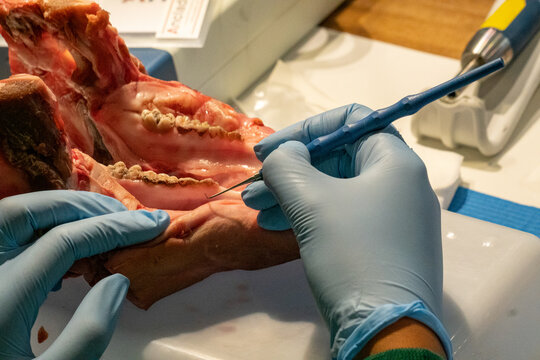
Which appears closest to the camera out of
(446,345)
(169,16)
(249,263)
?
(446,345)

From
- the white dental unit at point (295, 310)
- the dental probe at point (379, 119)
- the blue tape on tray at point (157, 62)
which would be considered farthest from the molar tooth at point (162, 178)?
the blue tape on tray at point (157, 62)

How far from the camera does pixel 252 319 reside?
137cm

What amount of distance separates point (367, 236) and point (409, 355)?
23 centimetres

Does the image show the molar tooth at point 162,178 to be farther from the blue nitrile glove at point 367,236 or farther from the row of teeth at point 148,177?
the blue nitrile glove at point 367,236

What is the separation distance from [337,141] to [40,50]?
0.81 meters

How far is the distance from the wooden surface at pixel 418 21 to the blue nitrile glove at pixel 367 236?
166 centimetres

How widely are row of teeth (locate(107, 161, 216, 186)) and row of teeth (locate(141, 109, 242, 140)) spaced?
0.13m

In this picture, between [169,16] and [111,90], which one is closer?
[111,90]

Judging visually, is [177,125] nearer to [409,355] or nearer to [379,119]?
[379,119]

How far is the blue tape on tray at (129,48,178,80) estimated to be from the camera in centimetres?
199

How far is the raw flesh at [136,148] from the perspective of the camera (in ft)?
4.47

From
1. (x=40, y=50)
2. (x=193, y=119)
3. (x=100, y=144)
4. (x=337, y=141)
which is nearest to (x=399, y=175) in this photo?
(x=337, y=141)

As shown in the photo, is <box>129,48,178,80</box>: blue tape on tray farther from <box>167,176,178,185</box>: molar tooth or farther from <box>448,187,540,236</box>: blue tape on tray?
<box>448,187,540,236</box>: blue tape on tray

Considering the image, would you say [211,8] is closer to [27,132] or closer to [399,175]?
[27,132]
